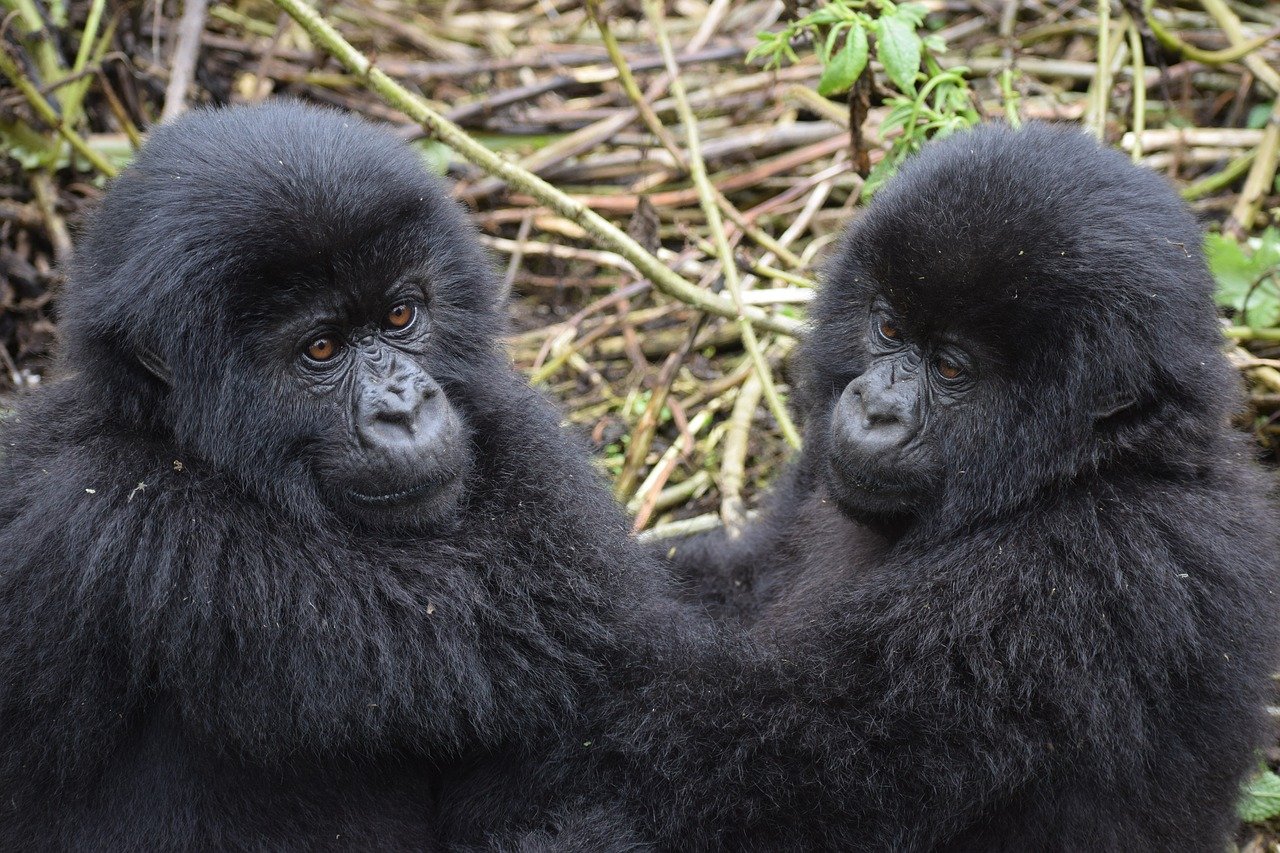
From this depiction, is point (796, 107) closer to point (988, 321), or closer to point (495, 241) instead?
point (495, 241)

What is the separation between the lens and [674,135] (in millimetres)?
7203

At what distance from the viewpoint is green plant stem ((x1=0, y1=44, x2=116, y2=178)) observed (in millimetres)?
5633

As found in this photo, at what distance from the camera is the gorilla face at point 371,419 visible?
348 centimetres

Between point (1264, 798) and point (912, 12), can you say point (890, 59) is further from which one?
point (1264, 798)

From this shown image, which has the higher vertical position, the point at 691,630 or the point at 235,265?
the point at 235,265

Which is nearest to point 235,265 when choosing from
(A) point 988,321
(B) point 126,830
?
(B) point 126,830

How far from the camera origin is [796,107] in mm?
7133

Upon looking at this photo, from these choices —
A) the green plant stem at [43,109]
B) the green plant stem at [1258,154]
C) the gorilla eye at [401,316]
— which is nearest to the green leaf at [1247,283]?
the green plant stem at [1258,154]

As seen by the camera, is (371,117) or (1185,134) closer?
(1185,134)

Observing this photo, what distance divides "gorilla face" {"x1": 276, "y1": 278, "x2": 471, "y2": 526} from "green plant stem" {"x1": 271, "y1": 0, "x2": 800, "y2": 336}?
1523 mm

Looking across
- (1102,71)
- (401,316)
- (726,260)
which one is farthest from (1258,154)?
(401,316)

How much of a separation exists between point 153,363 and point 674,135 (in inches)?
169

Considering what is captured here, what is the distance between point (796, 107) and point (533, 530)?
4110 millimetres

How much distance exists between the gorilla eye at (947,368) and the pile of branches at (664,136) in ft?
4.32
